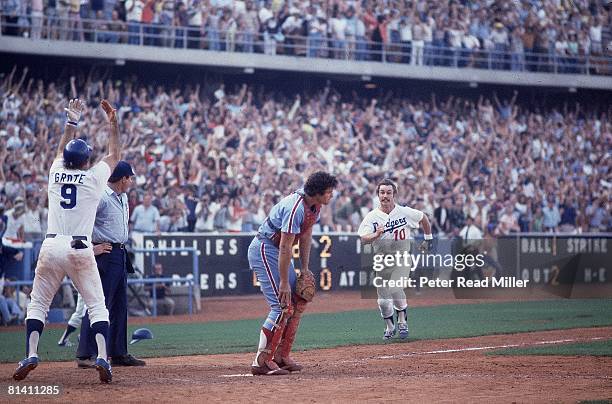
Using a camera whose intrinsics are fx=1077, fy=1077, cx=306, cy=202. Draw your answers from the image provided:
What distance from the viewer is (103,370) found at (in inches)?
373

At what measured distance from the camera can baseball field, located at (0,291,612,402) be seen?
351 inches

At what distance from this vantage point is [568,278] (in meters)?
25.3

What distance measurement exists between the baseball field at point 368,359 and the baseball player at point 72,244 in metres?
0.51

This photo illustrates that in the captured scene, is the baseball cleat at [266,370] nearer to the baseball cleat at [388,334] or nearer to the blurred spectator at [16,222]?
the baseball cleat at [388,334]

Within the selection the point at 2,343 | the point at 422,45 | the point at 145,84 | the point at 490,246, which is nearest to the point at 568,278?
the point at 490,246

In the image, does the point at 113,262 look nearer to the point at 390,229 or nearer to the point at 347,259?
the point at 390,229

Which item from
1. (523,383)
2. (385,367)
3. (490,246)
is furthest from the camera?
(490,246)

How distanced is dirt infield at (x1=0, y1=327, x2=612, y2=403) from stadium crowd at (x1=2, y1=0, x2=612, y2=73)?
56.5 feet

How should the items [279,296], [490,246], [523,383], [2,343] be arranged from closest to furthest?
1. [523,383]
2. [279,296]
3. [2,343]
4. [490,246]

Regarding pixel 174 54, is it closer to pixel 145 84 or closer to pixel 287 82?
pixel 145 84

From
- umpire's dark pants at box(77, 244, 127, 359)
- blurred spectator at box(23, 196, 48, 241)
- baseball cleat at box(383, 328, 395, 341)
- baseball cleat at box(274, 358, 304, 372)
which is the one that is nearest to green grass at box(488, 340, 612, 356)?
baseball cleat at box(383, 328, 395, 341)

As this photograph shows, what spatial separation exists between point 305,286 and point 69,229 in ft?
7.50

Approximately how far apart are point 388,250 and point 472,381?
5.78 metres

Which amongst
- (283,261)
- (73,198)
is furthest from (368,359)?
(73,198)
